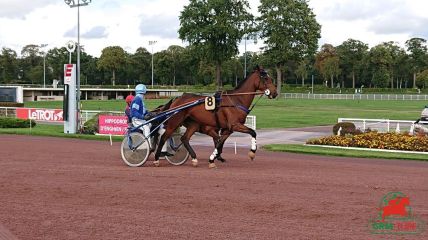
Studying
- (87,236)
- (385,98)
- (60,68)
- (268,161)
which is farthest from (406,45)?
(87,236)

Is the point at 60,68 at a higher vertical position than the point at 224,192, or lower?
higher

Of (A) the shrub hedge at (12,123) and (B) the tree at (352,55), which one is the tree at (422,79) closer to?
(B) the tree at (352,55)

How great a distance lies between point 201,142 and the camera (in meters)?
20.5

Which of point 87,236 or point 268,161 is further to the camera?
point 268,161

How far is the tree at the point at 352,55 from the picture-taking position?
11629 cm

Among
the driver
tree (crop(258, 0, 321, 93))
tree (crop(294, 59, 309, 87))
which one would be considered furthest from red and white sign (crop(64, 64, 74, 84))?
tree (crop(294, 59, 309, 87))

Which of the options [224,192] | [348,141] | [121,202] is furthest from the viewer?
[348,141]

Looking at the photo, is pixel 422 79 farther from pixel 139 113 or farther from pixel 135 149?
pixel 135 149

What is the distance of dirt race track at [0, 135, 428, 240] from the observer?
6.43 m

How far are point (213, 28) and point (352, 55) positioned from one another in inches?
1860

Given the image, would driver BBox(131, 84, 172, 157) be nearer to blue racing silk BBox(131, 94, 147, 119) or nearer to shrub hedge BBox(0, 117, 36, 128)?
blue racing silk BBox(131, 94, 147, 119)

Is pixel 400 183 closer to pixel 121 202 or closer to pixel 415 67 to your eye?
pixel 121 202

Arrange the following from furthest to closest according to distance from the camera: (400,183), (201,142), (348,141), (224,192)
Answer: (201,142), (348,141), (400,183), (224,192)

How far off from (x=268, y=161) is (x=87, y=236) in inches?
322
